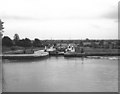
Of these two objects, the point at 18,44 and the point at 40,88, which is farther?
the point at 18,44

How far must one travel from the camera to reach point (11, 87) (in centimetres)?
436

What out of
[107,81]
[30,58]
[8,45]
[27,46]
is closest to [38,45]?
[27,46]

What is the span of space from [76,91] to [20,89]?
101 cm

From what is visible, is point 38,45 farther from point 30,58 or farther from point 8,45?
point 30,58

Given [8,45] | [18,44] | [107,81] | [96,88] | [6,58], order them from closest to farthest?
[96,88] → [107,81] → [6,58] → [8,45] → [18,44]

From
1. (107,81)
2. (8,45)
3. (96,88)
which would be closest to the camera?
(96,88)

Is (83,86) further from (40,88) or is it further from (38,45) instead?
(38,45)

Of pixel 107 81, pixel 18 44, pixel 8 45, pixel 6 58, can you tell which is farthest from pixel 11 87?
pixel 18 44

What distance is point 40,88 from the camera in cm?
430

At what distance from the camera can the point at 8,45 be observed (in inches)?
656

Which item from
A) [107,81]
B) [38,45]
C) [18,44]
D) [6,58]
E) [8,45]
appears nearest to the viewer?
[107,81]

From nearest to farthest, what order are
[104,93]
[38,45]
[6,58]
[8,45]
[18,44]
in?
[104,93], [6,58], [8,45], [18,44], [38,45]

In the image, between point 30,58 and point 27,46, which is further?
point 27,46

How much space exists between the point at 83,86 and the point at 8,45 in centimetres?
1286
